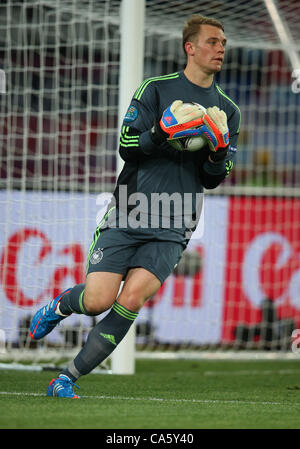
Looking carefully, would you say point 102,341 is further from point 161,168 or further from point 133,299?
point 161,168

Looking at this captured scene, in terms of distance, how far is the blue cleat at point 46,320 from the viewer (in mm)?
4867

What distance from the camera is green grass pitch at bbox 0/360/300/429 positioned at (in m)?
3.62

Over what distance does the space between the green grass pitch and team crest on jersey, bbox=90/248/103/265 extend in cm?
73

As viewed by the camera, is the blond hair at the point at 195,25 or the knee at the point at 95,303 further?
the blond hair at the point at 195,25

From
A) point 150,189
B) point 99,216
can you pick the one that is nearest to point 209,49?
point 150,189

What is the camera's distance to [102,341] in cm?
448

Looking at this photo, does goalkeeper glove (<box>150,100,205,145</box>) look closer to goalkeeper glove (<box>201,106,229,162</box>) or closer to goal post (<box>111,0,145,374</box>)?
goalkeeper glove (<box>201,106,229,162</box>)

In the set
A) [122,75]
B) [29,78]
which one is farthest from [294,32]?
[122,75]

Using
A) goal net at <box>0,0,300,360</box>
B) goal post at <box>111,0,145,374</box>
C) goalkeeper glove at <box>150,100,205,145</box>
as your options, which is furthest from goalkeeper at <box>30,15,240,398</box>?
goal net at <box>0,0,300,360</box>

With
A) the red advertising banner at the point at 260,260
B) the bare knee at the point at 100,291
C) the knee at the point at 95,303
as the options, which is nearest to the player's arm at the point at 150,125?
the bare knee at the point at 100,291

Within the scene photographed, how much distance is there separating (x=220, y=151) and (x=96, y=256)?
34.4 inches

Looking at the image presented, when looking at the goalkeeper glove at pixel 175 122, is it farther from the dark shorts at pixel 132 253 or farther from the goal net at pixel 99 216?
the goal net at pixel 99 216
